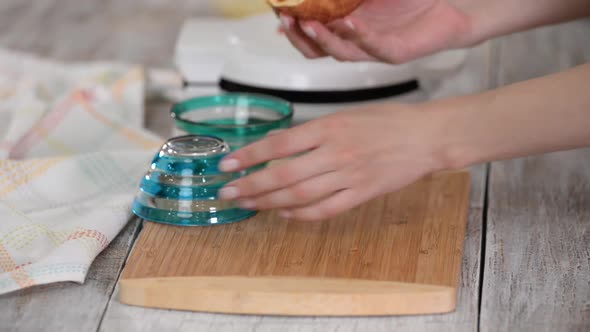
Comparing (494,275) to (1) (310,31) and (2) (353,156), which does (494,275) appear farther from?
(1) (310,31)

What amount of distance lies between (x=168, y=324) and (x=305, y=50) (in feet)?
1.36

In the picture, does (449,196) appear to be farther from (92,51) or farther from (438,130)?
(92,51)

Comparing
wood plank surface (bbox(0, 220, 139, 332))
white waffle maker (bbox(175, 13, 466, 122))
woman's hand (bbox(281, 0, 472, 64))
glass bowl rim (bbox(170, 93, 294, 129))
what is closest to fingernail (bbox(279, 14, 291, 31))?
woman's hand (bbox(281, 0, 472, 64))

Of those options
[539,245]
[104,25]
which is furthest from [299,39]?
[104,25]

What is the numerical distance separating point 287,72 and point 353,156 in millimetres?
466

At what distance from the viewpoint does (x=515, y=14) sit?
1102 mm

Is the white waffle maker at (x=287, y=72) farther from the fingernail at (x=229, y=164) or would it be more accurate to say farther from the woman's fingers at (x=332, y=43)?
the fingernail at (x=229, y=164)

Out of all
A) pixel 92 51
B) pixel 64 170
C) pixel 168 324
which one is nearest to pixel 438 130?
pixel 168 324

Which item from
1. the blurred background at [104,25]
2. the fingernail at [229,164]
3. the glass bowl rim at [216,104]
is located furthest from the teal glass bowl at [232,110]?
the blurred background at [104,25]

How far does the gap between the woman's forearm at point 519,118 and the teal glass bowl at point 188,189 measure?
23 cm

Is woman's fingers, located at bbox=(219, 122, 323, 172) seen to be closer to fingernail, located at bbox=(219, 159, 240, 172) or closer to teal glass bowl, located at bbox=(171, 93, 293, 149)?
fingernail, located at bbox=(219, 159, 240, 172)

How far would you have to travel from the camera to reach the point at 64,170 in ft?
3.37

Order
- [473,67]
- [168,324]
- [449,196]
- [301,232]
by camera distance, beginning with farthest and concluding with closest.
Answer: [473,67]
[449,196]
[301,232]
[168,324]

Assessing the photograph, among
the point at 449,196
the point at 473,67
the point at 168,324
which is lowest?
the point at 473,67
